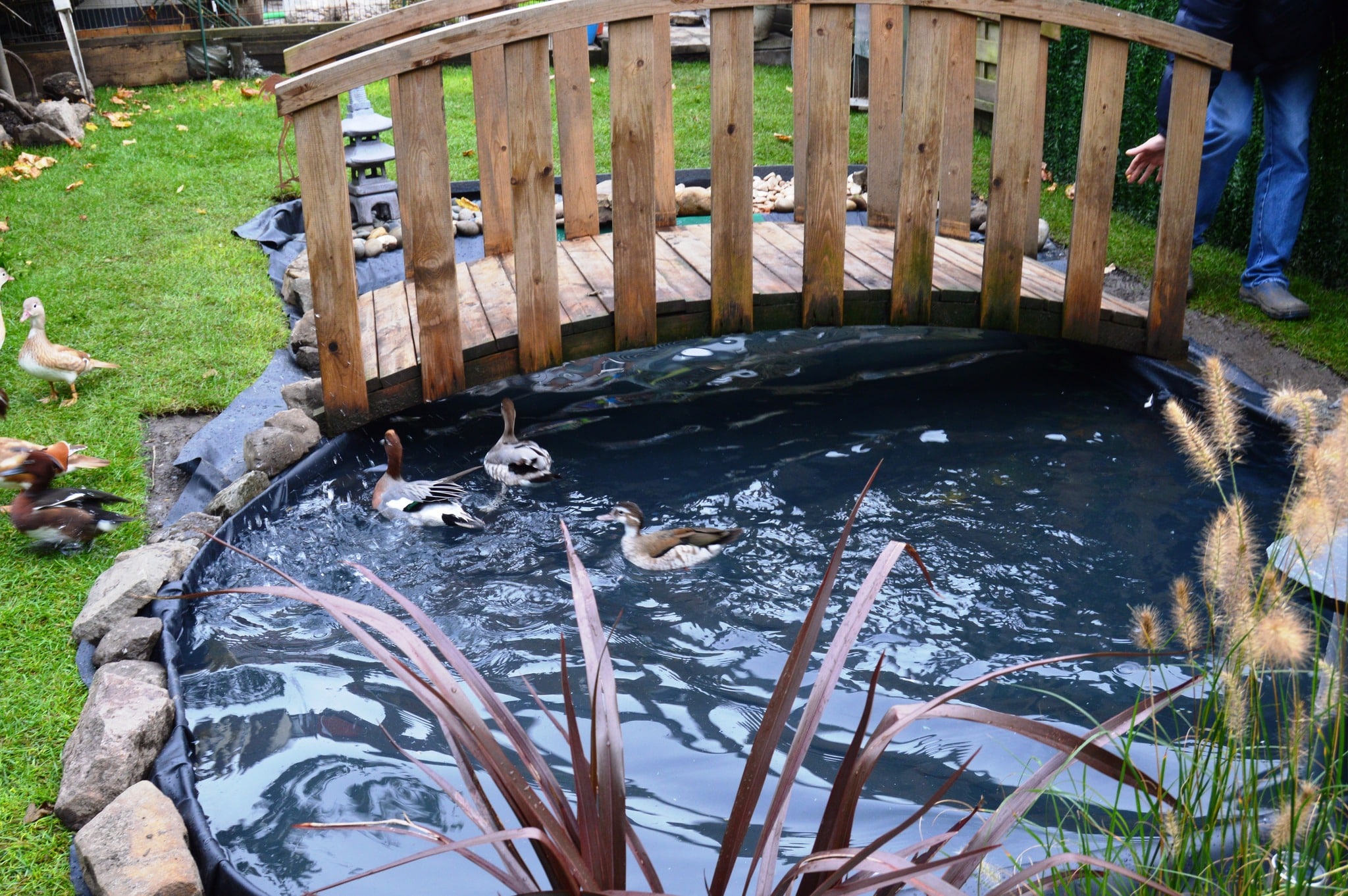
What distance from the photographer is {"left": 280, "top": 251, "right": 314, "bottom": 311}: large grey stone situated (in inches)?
231

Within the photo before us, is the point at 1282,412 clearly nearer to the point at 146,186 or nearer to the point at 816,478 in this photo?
the point at 816,478

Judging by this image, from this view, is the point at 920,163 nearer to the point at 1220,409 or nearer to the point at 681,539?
the point at 681,539

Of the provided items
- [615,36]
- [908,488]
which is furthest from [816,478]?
[615,36]

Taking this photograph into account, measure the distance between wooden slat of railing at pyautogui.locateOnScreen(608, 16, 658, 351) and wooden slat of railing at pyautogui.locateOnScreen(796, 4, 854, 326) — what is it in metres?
0.65

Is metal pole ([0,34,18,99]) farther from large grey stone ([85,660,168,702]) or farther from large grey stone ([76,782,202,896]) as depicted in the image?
large grey stone ([76,782,202,896])

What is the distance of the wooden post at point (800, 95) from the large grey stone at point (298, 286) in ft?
8.68

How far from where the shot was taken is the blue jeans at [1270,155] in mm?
5316

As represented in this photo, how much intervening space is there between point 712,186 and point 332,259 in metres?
1.50

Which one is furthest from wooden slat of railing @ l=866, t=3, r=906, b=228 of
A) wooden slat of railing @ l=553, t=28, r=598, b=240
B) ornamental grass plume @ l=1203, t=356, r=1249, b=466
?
ornamental grass plume @ l=1203, t=356, r=1249, b=466

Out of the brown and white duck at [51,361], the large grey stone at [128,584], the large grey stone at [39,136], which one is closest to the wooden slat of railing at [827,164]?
the large grey stone at [128,584]

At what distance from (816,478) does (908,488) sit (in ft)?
1.16

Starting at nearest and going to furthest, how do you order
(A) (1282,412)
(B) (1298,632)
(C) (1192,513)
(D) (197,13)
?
(B) (1298,632) → (A) (1282,412) → (C) (1192,513) → (D) (197,13)

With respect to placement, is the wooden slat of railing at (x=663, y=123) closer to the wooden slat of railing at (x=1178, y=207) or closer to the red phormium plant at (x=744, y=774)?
the wooden slat of railing at (x=1178, y=207)

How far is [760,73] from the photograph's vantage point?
39.5 ft
